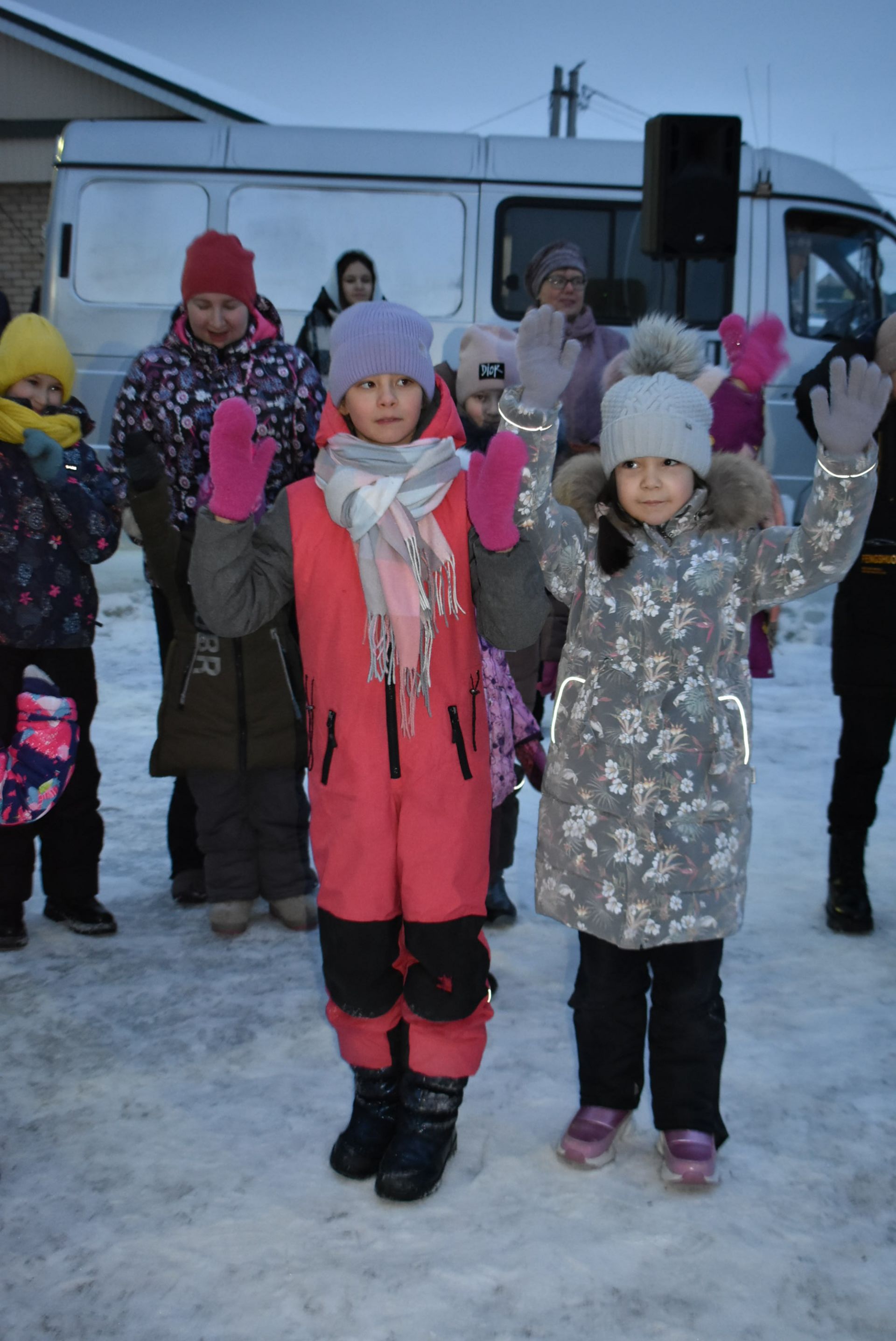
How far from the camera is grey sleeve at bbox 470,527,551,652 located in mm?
2215

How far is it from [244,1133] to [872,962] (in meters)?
1.95

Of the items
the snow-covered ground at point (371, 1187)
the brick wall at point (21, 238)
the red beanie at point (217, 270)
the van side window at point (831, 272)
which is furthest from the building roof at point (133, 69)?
the snow-covered ground at point (371, 1187)

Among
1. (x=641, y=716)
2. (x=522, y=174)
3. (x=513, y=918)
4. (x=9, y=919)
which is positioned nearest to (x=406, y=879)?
(x=641, y=716)

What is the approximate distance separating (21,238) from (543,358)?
44.8 feet

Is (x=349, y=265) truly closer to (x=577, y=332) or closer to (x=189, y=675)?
(x=577, y=332)

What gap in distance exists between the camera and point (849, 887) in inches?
149

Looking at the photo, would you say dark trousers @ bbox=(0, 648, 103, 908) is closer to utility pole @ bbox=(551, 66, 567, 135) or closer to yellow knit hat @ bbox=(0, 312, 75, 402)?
yellow knit hat @ bbox=(0, 312, 75, 402)

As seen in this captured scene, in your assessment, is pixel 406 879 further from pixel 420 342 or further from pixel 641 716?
pixel 420 342

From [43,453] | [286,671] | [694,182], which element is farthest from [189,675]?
[694,182]

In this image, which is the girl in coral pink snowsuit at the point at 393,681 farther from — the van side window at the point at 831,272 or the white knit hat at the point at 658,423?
the van side window at the point at 831,272

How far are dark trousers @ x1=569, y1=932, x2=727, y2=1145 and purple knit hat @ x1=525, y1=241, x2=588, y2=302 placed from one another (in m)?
3.31

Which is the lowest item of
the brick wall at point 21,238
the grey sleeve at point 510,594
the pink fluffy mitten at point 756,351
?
the grey sleeve at point 510,594

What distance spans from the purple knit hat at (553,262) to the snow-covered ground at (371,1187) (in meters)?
2.69

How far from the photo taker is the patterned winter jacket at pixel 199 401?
3.61m
